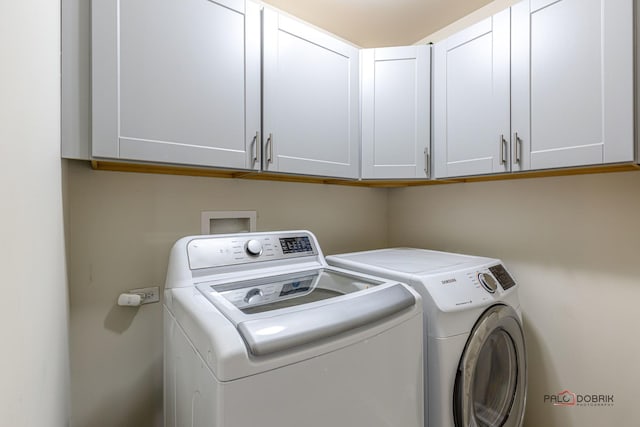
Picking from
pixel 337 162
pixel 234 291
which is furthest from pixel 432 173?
pixel 234 291

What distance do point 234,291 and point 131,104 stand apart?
75 centimetres

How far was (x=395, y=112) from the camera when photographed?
5.41 feet

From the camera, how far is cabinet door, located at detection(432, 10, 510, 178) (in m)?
1.36

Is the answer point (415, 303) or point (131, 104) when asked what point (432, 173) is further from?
point (131, 104)

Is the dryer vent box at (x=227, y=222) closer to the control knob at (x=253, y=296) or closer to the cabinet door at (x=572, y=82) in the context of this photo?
the control knob at (x=253, y=296)

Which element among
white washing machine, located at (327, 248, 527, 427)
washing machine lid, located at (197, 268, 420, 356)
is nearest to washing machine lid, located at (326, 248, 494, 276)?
white washing machine, located at (327, 248, 527, 427)

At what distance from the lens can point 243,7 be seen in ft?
4.07

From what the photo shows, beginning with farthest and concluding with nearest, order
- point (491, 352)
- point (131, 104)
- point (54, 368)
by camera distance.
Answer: point (491, 352), point (131, 104), point (54, 368)

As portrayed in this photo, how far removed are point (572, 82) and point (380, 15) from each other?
3.81ft

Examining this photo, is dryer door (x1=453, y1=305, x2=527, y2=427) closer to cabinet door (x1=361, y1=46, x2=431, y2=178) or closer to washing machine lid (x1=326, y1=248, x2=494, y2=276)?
washing machine lid (x1=326, y1=248, x2=494, y2=276)

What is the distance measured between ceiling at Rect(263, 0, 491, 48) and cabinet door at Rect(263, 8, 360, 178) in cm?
38

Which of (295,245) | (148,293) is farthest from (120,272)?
(295,245)

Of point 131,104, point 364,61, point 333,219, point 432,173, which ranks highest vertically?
point 364,61

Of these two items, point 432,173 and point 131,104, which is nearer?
point 131,104
